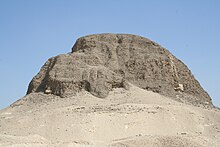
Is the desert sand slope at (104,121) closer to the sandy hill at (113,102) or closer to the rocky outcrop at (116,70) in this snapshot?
the sandy hill at (113,102)

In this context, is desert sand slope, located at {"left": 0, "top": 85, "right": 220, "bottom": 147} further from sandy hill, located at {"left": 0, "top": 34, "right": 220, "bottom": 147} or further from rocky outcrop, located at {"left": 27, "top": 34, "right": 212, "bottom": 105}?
rocky outcrop, located at {"left": 27, "top": 34, "right": 212, "bottom": 105}

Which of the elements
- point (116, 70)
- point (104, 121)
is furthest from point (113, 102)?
point (116, 70)

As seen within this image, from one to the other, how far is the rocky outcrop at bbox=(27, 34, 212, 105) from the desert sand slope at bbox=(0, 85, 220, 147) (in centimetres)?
94

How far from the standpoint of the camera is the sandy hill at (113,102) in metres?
20.8

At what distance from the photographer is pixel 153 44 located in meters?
32.4

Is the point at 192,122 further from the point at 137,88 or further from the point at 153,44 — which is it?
the point at 153,44

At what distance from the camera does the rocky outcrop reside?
26906 mm

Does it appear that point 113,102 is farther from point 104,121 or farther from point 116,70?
point 116,70

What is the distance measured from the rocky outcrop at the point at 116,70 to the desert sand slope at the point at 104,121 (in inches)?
36.9

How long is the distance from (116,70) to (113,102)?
510 cm

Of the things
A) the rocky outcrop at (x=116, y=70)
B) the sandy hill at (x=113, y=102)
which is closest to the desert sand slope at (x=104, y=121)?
the sandy hill at (x=113, y=102)

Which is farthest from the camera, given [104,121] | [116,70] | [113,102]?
[116,70]

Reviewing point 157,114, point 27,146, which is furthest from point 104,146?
point 157,114

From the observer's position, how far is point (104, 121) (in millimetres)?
22297
